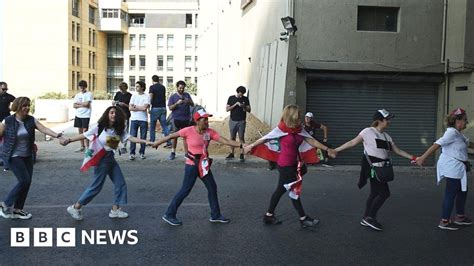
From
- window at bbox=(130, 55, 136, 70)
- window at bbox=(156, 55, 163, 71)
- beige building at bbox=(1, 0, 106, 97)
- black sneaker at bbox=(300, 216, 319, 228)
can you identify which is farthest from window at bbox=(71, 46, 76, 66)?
black sneaker at bbox=(300, 216, 319, 228)

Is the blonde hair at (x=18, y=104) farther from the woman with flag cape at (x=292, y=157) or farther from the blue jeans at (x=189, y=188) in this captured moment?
the woman with flag cape at (x=292, y=157)

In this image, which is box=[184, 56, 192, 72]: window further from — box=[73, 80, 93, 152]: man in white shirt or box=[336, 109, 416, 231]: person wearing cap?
box=[336, 109, 416, 231]: person wearing cap

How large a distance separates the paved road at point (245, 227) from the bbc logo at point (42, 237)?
0.10m

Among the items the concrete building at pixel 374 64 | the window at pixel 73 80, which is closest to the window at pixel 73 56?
the window at pixel 73 80

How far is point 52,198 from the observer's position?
27.5 feet

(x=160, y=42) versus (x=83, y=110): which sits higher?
(x=160, y=42)

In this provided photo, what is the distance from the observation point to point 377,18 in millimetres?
15055

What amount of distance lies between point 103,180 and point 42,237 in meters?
1.14

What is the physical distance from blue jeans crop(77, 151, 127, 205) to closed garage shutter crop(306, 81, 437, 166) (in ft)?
29.1

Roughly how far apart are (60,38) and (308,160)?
67.6m

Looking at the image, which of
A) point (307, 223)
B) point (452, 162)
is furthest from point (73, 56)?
point (452, 162)

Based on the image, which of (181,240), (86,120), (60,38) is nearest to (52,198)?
(181,240)

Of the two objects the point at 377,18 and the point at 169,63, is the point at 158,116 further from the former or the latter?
the point at 169,63

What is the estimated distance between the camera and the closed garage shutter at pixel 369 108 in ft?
49.7
